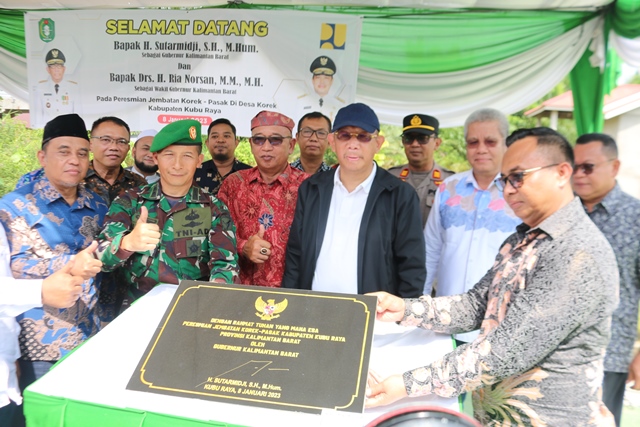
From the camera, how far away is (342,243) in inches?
86.4

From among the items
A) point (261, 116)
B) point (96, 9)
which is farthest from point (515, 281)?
point (96, 9)

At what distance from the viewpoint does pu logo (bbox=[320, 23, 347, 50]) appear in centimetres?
376

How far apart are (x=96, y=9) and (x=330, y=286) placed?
11.8 feet

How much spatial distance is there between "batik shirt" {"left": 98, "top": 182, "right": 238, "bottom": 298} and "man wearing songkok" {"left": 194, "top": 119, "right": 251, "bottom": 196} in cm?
172

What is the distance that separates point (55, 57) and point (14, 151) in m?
5.96

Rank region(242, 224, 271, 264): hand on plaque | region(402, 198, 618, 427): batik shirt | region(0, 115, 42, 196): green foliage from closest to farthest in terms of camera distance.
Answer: region(402, 198, 618, 427): batik shirt
region(242, 224, 271, 264): hand on plaque
region(0, 115, 42, 196): green foliage

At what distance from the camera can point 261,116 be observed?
2.75 m

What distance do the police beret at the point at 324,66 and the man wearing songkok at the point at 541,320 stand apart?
2.68 m

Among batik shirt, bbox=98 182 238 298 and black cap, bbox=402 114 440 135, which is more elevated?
black cap, bbox=402 114 440 135

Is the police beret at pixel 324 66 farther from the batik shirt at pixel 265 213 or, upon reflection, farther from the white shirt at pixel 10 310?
the white shirt at pixel 10 310

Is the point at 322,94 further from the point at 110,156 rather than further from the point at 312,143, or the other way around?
the point at 110,156

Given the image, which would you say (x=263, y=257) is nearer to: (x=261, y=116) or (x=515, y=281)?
(x=261, y=116)

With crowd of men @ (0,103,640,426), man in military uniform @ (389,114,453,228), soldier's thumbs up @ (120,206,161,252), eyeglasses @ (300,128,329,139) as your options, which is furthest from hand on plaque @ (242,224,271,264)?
man in military uniform @ (389,114,453,228)

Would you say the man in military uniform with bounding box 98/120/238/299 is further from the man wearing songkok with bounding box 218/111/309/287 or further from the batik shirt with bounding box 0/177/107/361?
the man wearing songkok with bounding box 218/111/309/287
